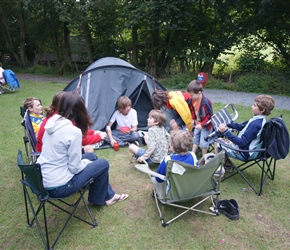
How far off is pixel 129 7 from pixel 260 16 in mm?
6041

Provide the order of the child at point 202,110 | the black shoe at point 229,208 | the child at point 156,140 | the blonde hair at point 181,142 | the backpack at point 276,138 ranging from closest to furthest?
the blonde hair at point 181,142
the black shoe at point 229,208
the backpack at point 276,138
the child at point 156,140
the child at point 202,110

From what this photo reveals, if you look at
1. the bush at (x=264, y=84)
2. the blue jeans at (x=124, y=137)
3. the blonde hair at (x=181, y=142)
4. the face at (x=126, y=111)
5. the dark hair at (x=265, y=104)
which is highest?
the dark hair at (x=265, y=104)

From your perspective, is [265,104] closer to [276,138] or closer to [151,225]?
[276,138]

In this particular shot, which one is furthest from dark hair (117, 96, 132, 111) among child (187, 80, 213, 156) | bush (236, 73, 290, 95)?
bush (236, 73, 290, 95)

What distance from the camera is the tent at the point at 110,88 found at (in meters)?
4.82

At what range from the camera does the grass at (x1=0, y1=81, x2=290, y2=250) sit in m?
2.34

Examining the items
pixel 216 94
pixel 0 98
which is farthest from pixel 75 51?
pixel 216 94

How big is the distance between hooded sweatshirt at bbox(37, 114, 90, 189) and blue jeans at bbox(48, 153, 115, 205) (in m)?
0.07

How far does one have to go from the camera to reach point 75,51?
17.4m

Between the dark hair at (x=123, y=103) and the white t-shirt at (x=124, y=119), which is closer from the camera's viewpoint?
the dark hair at (x=123, y=103)

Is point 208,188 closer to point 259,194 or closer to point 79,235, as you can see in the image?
point 259,194

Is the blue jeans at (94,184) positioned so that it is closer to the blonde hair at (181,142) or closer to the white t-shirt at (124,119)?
the blonde hair at (181,142)

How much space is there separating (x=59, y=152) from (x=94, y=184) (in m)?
0.63

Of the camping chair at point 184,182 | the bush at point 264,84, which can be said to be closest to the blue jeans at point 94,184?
the camping chair at point 184,182
